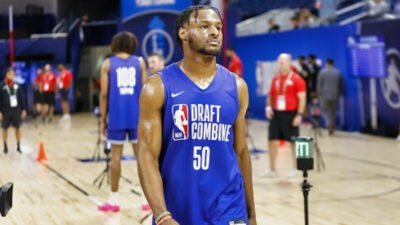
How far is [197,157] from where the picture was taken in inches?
129

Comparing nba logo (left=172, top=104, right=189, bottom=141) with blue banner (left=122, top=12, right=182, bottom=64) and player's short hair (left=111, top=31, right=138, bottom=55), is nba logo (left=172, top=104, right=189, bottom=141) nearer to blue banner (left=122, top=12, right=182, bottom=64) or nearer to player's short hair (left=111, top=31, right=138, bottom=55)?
player's short hair (left=111, top=31, right=138, bottom=55)

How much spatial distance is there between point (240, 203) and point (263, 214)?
14.6 ft

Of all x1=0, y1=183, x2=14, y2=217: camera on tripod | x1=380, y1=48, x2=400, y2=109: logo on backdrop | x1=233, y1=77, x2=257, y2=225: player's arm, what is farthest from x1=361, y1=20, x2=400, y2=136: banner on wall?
x1=0, y1=183, x2=14, y2=217: camera on tripod

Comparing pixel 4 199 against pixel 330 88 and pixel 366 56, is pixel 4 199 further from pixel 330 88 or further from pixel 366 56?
pixel 366 56

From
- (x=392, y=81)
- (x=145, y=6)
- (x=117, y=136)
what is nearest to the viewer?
(x=117, y=136)

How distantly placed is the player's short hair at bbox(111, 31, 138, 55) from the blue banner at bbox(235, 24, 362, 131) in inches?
398

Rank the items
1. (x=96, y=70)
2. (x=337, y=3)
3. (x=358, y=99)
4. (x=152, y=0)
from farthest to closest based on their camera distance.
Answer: (x=96, y=70)
(x=337, y=3)
(x=358, y=99)
(x=152, y=0)

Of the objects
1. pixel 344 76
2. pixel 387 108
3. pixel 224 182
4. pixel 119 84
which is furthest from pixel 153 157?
pixel 344 76

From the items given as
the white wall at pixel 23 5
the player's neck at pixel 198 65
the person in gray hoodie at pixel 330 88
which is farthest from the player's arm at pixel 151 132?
the white wall at pixel 23 5

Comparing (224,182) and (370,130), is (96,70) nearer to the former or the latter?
(370,130)

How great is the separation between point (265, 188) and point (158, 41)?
2340 mm

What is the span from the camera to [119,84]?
765 centimetres

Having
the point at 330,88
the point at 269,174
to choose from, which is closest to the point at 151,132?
the point at 269,174

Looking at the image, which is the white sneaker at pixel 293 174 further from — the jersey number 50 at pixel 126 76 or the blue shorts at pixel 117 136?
the jersey number 50 at pixel 126 76
